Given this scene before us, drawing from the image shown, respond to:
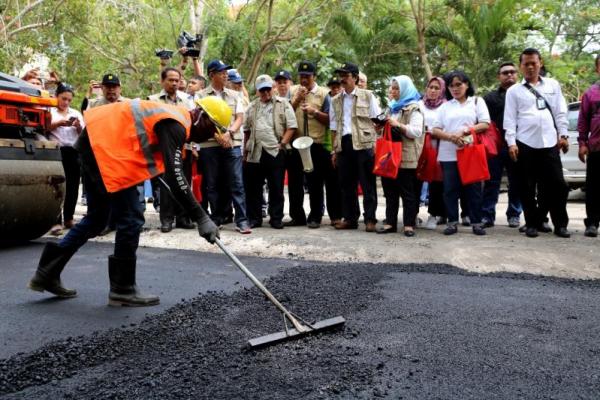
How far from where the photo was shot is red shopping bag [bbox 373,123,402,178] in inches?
224

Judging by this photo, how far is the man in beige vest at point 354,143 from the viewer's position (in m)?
6.00

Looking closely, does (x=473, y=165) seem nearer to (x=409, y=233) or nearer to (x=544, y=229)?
(x=409, y=233)

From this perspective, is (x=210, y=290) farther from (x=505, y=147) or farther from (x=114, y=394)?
(x=505, y=147)

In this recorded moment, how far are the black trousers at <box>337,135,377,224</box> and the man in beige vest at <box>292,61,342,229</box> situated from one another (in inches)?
15.1

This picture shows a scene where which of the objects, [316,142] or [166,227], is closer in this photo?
[166,227]

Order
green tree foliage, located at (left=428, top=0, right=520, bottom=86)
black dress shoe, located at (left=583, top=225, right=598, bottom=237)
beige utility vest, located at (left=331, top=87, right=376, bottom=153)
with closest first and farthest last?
black dress shoe, located at (left=583, top=225, right=598, bottom=237) < beige utility vest, located at (left=331, top=87, right=376, bottom=153) < green tree foliage, located at (left=428, top=0, right=520, bottom=86)

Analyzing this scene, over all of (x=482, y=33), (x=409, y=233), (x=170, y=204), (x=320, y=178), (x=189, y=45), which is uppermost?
(x=482, y=33)

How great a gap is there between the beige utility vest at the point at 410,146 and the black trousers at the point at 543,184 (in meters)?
0.93

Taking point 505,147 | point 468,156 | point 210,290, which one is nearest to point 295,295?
point 210,290

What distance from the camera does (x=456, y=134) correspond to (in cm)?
578

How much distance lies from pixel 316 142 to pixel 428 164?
1.21 meters

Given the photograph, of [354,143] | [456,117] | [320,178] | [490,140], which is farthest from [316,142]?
[490,140]

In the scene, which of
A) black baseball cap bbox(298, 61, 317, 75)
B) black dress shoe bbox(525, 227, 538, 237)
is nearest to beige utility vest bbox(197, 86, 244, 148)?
black baseball cap bbox(298, 61, 317, 75)

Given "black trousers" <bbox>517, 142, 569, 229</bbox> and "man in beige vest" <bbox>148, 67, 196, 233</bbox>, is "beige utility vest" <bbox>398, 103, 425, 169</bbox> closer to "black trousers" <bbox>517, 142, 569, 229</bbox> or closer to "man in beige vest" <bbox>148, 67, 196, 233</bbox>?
"black trousers" <bbox>517, 142, 569, 229</bbox>
